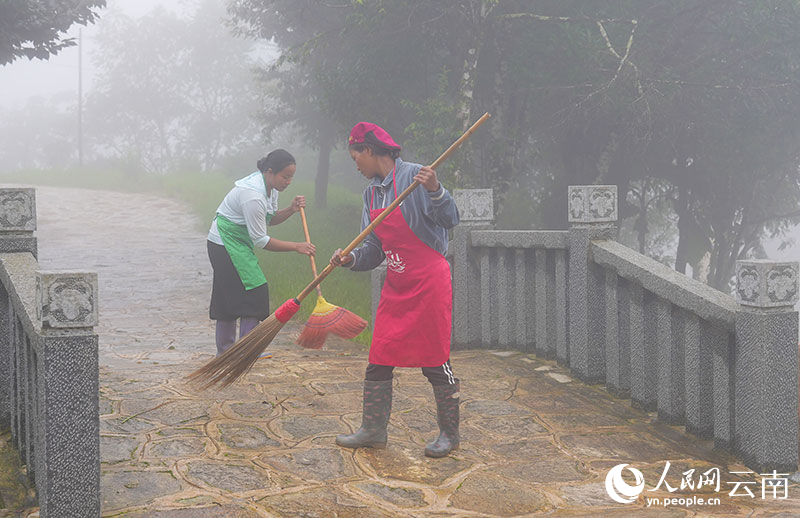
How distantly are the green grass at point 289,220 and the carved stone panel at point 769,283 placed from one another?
499 cm

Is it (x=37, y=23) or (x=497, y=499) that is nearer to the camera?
(x=497, y=499)

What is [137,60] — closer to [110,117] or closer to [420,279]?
[110,117]

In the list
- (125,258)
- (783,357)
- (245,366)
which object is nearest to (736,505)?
(783,357)

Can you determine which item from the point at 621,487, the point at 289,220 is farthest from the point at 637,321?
the point at 289,220

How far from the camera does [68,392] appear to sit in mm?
3590

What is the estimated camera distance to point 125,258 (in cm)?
1670

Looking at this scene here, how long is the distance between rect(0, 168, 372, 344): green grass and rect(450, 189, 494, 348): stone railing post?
1.63 metres

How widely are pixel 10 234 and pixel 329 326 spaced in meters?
1.93

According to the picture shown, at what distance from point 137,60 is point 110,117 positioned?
459 cm

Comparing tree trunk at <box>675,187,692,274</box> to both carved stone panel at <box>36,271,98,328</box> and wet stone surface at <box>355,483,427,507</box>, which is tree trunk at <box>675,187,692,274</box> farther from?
carved stone panel at <box>36,271,98,328</box>

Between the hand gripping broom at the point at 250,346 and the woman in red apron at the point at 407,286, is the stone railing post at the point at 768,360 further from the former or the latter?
the hand gripping broom at the point at 250,346

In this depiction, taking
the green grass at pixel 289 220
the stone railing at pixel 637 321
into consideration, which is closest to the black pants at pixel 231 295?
the stone railing at pixel 637 321

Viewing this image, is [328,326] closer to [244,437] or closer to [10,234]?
[244,437]

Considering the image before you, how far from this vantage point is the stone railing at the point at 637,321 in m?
4.80
